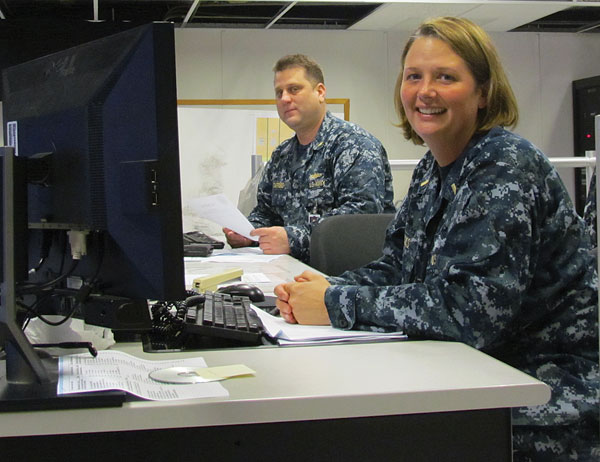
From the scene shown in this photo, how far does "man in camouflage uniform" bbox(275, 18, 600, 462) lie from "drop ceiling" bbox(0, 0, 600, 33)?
3.53 meters

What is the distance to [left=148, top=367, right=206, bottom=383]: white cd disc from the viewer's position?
3.24 ft

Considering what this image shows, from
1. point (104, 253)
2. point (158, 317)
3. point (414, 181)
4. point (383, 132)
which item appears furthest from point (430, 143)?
point (383, 132)

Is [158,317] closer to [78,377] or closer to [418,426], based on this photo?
[78,377]

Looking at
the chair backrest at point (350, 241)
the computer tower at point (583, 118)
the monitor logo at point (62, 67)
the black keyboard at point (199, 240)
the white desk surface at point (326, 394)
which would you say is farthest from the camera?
the computer tower at point (583, 118)

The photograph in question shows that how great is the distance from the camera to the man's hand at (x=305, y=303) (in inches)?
53.0

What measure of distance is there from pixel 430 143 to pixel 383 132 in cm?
459

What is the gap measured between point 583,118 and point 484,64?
203 inches

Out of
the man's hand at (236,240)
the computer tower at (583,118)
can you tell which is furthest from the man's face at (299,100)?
the computer tower at (583,118)

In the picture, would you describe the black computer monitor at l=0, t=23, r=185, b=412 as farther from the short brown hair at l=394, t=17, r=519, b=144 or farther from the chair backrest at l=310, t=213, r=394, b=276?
the chair backrest at l=310, t=213, r=394, b=276

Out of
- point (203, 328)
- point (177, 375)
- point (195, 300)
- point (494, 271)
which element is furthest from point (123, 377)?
point (494, 271)

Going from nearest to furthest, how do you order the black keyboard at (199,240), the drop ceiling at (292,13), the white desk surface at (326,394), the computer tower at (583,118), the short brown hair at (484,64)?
the white desk surface at (326,394)
the short brown hair at (484,64)
the black keyboard at (199,240)
the drop ceiling at (292,13)
the computer tower at (583,118)

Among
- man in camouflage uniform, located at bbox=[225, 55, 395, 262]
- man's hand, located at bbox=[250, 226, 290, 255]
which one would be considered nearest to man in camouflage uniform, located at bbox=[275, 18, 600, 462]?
man's hand, located at bbox=[250, 226, 290, 255]

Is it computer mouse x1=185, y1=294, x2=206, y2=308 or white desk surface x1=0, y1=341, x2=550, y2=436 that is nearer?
white desk surface x1=0, y1=341, x2=550, y2=436

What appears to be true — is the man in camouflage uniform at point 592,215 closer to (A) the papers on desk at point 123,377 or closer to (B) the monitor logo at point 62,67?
(A) the papers on desk at point 123,377
